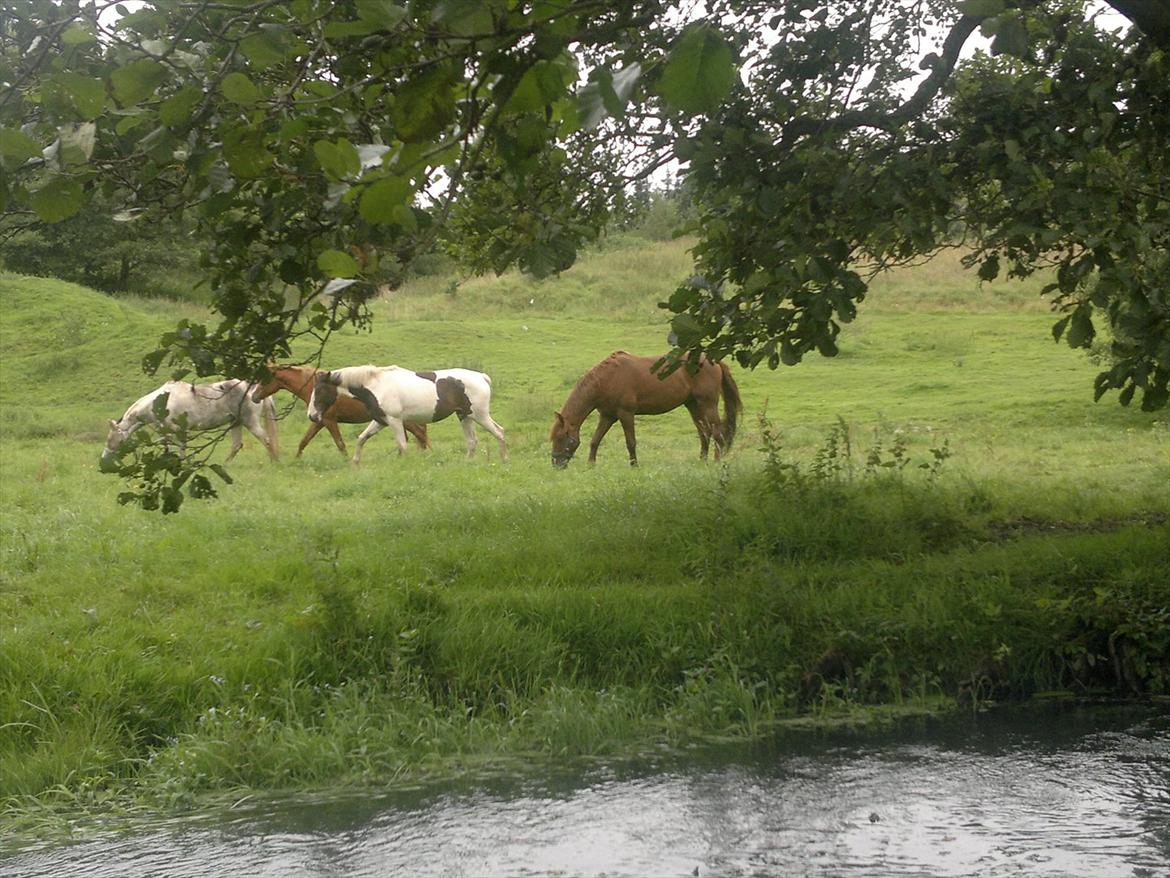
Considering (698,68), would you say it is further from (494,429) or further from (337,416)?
(337,416)

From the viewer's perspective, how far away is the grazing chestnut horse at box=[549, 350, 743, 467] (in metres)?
16.3

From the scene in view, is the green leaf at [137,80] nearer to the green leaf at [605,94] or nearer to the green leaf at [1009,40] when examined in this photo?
the green leaf at [605,94]

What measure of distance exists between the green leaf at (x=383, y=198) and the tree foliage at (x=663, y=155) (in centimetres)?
27

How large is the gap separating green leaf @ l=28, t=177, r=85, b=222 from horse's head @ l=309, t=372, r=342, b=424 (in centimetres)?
1471

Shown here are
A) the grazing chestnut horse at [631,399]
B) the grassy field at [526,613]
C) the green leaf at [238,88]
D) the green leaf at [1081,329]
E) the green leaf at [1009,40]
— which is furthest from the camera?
the grazing chestnut horse at [631,399]

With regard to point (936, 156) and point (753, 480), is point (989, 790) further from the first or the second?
point (753, 480)

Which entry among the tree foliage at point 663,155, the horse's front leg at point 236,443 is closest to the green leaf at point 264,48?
the tree foliage at point 663,155

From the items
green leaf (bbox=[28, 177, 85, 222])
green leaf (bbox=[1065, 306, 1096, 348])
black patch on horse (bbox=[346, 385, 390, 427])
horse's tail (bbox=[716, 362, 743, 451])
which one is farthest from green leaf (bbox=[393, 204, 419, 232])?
black patch on horse (bbox=[346, 385, 390, 427])

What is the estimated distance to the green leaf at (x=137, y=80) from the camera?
8.93 feet

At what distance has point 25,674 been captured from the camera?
7.03 metres

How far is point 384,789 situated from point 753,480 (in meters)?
5.34

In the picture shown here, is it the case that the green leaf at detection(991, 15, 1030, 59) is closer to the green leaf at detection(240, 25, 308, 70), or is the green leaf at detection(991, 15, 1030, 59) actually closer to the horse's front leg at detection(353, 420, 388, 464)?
the green leaf at detection(240, 25, 308, 70)

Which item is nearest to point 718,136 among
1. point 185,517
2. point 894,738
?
point 894,738

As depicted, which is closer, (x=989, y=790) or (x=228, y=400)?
(x=989, y=790)
